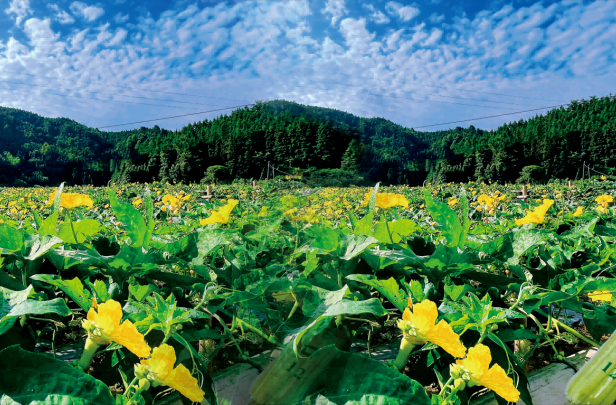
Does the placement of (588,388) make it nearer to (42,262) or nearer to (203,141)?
(42,262)

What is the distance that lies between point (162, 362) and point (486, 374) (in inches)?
10.1

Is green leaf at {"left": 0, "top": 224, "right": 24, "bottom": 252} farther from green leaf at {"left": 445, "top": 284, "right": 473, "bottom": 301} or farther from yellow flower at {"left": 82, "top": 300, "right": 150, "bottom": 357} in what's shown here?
green leaf at {"left": 445, "top": 284, "right": 473, "bottom": 301}

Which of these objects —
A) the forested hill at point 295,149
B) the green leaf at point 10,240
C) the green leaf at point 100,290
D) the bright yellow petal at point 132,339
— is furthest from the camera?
the forested hill at point 295,149

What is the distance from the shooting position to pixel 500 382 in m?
0.29

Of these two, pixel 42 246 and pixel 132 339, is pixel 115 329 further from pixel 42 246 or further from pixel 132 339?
pixel 42 246

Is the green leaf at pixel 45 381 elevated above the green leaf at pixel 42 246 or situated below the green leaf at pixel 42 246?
below

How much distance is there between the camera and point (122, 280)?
1.51 ft

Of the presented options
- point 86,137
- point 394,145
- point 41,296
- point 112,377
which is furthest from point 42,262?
point 86,137

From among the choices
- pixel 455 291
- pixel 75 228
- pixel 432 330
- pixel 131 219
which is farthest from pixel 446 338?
pixel 75 228

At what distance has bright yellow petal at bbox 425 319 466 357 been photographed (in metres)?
0.28

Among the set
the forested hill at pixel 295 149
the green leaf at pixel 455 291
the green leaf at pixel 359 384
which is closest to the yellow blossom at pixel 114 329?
the green leaf at pixel 359 384

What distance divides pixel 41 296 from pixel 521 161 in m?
3.87

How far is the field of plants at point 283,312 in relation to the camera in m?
0.27

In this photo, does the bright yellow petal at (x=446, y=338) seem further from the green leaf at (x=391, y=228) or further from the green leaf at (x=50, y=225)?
the green leaf at (x=50, y=225)
